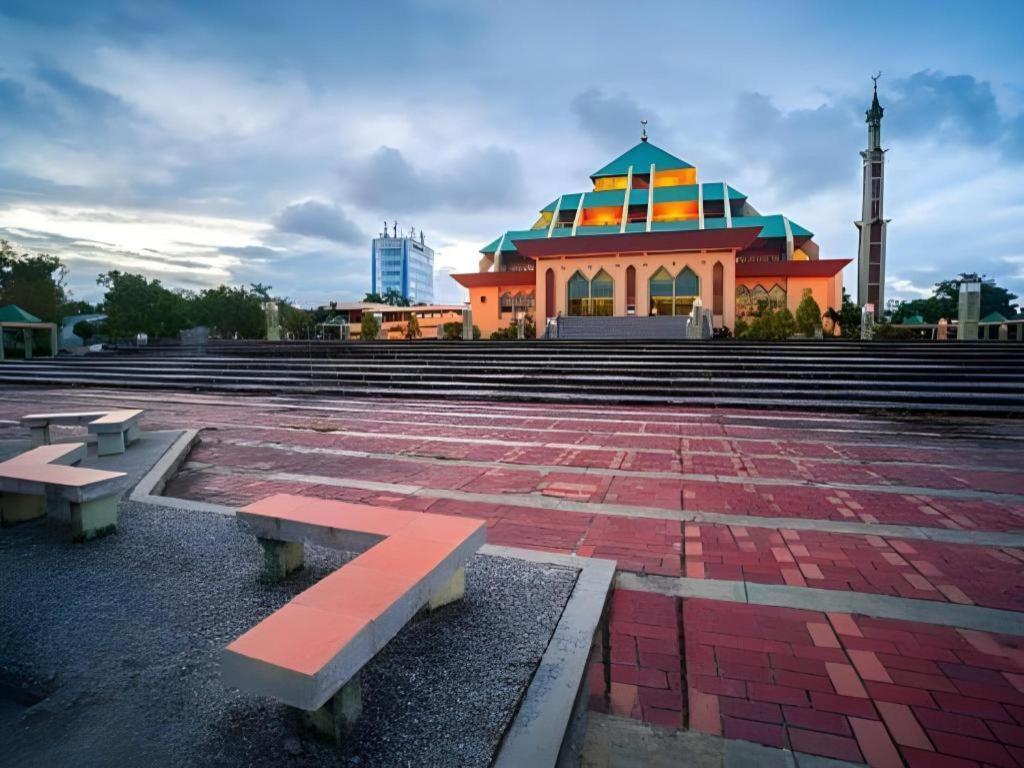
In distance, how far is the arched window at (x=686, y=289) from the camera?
2958cm

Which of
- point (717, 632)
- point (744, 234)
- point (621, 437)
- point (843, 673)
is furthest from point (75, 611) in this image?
point (744, 234)

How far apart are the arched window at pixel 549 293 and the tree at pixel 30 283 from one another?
38411 mm

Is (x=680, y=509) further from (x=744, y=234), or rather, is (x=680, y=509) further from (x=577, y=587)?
(x=744, y=234)

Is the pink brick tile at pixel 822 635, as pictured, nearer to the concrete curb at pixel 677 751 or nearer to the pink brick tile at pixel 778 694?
the pink brick tile at pixel 778 694

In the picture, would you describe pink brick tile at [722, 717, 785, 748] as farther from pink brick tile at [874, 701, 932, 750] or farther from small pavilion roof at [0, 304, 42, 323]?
small pavilion roof at [0, 304, 42, 323]

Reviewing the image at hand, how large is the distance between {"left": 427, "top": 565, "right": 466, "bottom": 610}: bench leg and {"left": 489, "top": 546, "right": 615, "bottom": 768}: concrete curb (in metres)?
0.54

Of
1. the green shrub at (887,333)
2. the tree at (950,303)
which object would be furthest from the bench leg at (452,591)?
the tree at (950,303)

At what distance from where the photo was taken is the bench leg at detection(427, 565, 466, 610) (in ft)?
9.05

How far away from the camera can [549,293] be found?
31594mm

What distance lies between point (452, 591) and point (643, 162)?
41.5m

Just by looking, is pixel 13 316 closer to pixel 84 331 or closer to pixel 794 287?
pixel 84 331

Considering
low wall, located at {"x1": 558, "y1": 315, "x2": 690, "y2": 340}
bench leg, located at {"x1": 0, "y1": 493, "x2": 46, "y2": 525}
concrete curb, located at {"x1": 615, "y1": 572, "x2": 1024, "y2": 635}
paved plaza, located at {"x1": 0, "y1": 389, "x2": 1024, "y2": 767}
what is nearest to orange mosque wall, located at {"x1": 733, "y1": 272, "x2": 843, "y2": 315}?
low wall, located at {"x1": 558, "y1": 315, "x2": 690, "y2": 340}

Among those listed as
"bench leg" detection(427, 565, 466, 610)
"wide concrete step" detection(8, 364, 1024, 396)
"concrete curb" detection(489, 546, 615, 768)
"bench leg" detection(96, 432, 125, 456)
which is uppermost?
"wide concrete step" detection(8, 364, 1024, 396)

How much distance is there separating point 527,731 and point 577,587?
1111 millimetres
